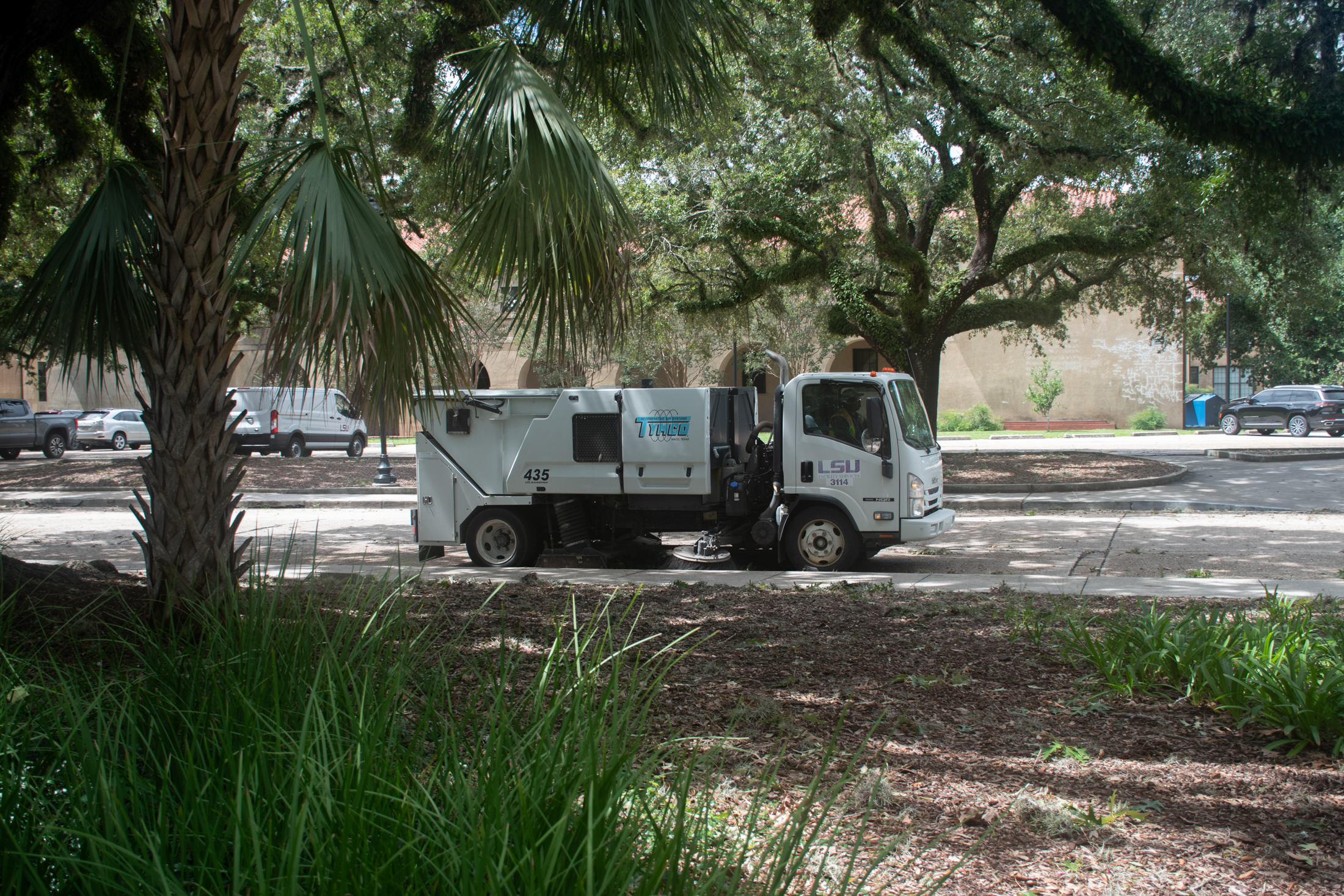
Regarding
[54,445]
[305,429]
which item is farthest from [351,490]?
[54,445]

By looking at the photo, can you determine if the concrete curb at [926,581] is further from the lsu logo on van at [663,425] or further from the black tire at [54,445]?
the black tire at [54,445]

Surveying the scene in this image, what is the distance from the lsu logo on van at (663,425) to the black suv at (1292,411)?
97.4ft

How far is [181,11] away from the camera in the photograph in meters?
4.15

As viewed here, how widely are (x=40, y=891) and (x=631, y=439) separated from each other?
7.61 meters

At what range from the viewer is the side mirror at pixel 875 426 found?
8.92 meters

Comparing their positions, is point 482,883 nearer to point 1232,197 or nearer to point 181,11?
point 181,11

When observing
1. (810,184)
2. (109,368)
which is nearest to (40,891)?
(109,368)

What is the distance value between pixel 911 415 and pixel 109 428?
3243cm

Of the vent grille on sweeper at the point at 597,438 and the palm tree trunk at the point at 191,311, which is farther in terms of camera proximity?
the vent grille on sweeper at the point at 597,438

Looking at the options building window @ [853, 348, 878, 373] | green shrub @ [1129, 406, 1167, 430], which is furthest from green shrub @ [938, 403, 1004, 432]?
green shrub @ [1129, 406, 1167, 430]

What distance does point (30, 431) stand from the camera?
29.6m

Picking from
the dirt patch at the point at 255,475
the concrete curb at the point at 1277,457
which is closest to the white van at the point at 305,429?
the dirt patch at the point at 255,475

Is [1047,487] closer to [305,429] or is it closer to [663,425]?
[663,425]

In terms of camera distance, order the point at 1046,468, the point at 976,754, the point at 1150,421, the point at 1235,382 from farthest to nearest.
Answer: the point at 1235,382, the point at 1150,421, the point at 1046,468, the point at 976,754
